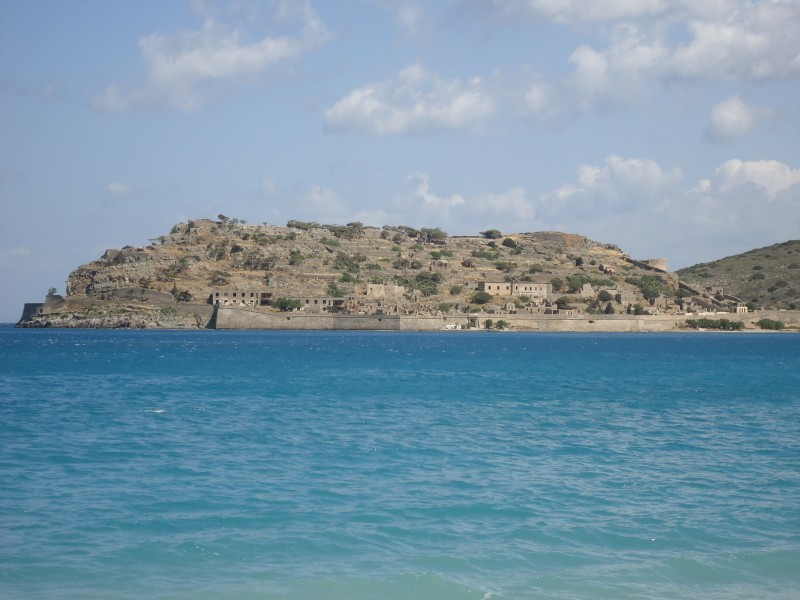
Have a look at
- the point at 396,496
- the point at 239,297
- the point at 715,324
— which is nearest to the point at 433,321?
the point at 239,297

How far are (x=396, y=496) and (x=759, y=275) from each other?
147207 mm

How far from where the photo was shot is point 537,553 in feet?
36.7

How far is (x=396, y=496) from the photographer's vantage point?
1376cm

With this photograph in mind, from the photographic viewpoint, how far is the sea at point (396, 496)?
10297 millimetres

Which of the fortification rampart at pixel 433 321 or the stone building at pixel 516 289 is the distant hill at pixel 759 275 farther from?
the stone building at pixel 516 289

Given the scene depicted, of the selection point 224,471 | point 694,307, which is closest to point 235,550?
point 224,471

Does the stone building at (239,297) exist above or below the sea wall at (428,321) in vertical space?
above

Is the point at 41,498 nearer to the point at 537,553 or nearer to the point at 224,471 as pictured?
the point at 224,471

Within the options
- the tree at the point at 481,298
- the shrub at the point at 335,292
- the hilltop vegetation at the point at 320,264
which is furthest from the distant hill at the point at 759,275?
the shrub at the point at 335,292

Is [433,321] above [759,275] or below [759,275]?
below

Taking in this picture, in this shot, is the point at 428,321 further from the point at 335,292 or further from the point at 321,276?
the point at 321,276

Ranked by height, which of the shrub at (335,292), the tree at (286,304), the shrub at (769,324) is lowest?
the shrub at (769,324)

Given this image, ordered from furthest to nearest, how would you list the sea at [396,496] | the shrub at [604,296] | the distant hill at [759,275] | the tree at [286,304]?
1. the distant hill at [759,275]
2. the shrub at [604,296]
3. the tree at [286,304]
4. the sea at [396,496]

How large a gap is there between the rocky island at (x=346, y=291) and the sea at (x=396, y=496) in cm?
6820
